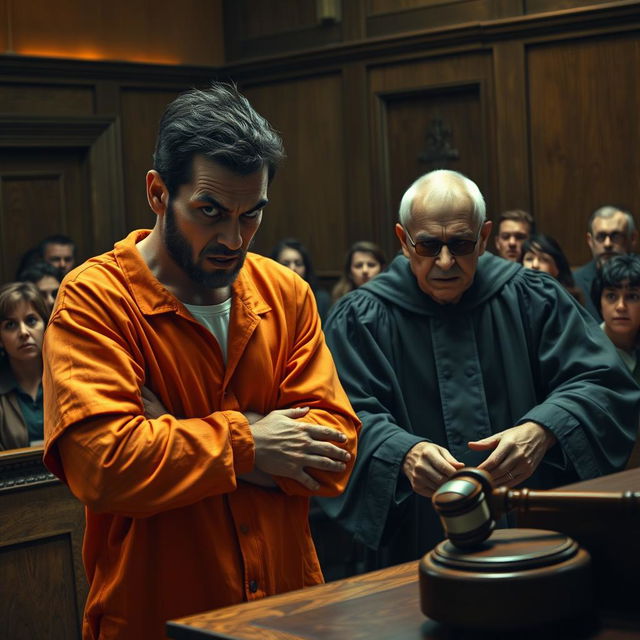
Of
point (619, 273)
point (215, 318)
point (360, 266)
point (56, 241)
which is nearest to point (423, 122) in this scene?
point (360, 266)

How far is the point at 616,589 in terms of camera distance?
1691 millimetres

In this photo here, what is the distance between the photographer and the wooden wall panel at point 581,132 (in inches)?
310

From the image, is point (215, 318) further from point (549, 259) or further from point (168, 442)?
point (549, 259)

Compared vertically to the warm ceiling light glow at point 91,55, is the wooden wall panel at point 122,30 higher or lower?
higher

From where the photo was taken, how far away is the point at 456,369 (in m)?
3.06

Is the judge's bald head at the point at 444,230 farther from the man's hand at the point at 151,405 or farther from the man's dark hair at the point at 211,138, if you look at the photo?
the man's hand at the point at 151,405

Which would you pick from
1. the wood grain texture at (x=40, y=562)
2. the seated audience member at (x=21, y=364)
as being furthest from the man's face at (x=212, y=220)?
the seated audience member at (x=21, y=364)

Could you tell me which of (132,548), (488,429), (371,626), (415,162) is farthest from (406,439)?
(415,162)

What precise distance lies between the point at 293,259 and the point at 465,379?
4784 mm

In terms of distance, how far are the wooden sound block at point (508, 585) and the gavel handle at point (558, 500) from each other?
0.06 meters

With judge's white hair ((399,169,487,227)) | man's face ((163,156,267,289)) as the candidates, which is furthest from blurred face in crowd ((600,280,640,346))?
man's face ((163,156,267,289))

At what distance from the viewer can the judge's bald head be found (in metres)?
2.94

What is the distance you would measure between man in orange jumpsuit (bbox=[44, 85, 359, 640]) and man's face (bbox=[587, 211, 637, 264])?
15.8 feet

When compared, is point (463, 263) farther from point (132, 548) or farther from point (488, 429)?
point (132, 548)
